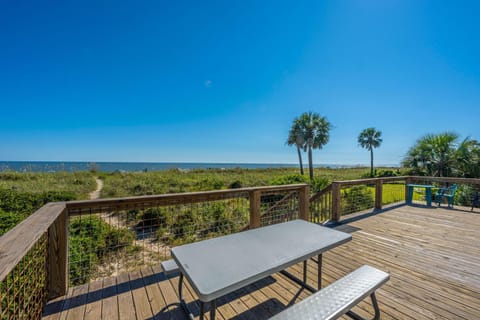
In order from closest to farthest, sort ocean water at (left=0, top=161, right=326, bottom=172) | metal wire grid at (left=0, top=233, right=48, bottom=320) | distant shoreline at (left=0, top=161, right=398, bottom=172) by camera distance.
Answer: metal wire grid at (left=0, top=233, right=48, bottom=320) < ocean water at (left=0, top=161, right=326, bottom=172) < distant shoreline at (left=0, top=161, right=398, bottom=172)

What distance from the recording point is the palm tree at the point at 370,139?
23.7 meters

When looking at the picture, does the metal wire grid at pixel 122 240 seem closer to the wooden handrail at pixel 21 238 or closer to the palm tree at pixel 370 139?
the wooden handrail at pixel 21 238

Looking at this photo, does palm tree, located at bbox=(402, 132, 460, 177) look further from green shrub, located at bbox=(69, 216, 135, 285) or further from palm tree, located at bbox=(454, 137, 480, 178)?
green shrub, located at bbox=(69, 216, 135, 285)

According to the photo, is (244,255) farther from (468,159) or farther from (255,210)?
(468,159)

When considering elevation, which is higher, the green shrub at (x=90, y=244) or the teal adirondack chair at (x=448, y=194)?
the teal adirondack chair at (x=448, y=194)

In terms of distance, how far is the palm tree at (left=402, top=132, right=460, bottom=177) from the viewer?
7.81m

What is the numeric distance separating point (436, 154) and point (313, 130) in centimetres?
1039

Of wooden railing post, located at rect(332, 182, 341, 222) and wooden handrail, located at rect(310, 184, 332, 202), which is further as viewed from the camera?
wooden handrail, located at rect(310, 184, 332, 202)

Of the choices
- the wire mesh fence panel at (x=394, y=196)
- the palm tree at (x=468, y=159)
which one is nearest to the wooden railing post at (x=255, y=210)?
the wire mesh fence panel at (x=394, y=196)

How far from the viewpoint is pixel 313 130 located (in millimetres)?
18094

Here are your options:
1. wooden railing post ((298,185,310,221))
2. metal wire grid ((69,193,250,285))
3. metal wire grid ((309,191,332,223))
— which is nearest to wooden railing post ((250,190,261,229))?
metal wire grid ((69,193,250,285))

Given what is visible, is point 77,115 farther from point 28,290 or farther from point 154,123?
point 28,290

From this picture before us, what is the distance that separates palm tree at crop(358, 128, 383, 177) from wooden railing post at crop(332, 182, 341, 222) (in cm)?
2361

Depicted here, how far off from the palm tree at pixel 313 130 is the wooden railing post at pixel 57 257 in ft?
59.0
